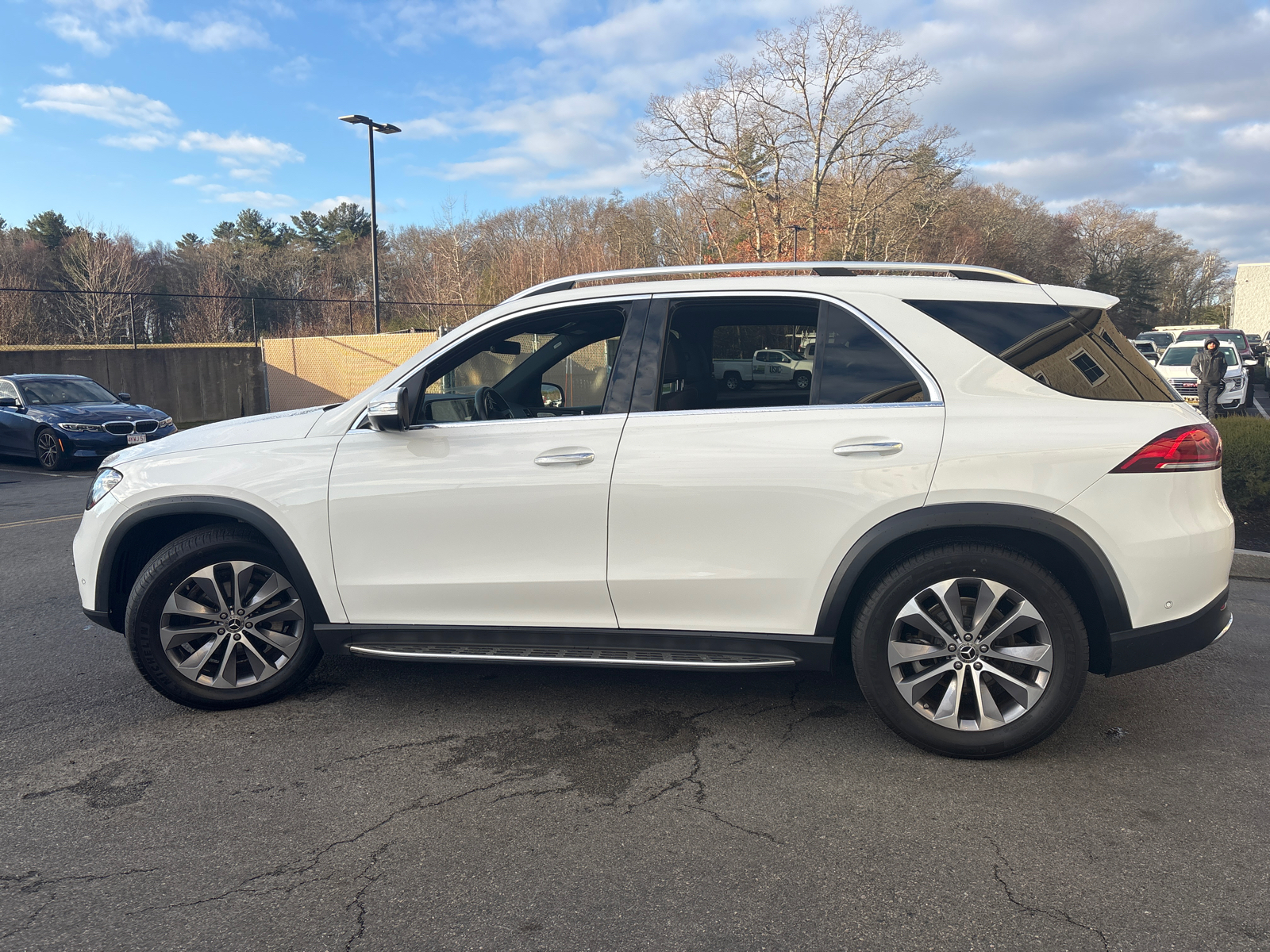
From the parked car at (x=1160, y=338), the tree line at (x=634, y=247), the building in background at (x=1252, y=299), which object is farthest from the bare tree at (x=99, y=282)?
the building in background at (x=1252, y=299)

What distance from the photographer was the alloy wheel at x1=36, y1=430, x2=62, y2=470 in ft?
44.8

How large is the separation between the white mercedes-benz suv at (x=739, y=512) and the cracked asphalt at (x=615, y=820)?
0.34 meters

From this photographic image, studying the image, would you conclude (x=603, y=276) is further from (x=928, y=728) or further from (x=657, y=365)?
(x=928, y=728)

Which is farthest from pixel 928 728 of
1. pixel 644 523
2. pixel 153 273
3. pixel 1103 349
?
pixel 153 273

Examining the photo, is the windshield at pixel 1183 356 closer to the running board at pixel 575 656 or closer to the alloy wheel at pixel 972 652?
the alloy wheel at pixel 972 652

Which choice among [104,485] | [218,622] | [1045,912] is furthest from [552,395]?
[1045,912]

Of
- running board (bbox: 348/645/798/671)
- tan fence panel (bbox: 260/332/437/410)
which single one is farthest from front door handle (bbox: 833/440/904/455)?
tan fence panel (bbox: 260/332/437/410)

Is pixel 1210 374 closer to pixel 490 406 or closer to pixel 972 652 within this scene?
pixel 972 652

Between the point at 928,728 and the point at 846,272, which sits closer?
the point at 928,728

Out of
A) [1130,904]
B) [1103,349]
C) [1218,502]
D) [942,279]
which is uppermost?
[942,279]

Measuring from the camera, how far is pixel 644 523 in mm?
3521

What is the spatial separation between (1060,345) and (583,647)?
220 cm

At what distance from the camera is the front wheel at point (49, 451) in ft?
44.8

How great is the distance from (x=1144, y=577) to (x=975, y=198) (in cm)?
7456
